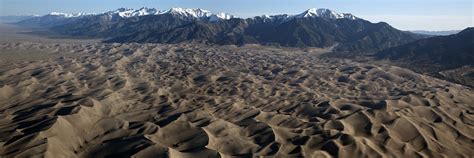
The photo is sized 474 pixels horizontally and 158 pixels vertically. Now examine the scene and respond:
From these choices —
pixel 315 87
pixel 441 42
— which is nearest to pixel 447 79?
pixel 315 87

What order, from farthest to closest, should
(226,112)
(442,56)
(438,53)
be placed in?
(438,53)
(442,56)
(226,112)

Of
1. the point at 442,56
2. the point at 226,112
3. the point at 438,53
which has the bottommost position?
the point at 226,112

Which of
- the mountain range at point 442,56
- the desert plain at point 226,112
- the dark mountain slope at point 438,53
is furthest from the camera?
the dark mountain slope at point 438,53

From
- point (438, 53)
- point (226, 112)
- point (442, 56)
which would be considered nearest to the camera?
point (226, 112)

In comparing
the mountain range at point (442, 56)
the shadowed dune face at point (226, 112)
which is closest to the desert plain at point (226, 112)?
the shadowed dune face at point (226, 112)

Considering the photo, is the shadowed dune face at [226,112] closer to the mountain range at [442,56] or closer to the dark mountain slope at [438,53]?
the mountain range at [442,56]

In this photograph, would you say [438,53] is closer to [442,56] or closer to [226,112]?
[442,56]

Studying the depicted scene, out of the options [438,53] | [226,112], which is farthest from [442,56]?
[226,112]

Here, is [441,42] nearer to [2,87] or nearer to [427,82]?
[427,82]

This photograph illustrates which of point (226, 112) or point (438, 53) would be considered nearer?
point (226, 112)
